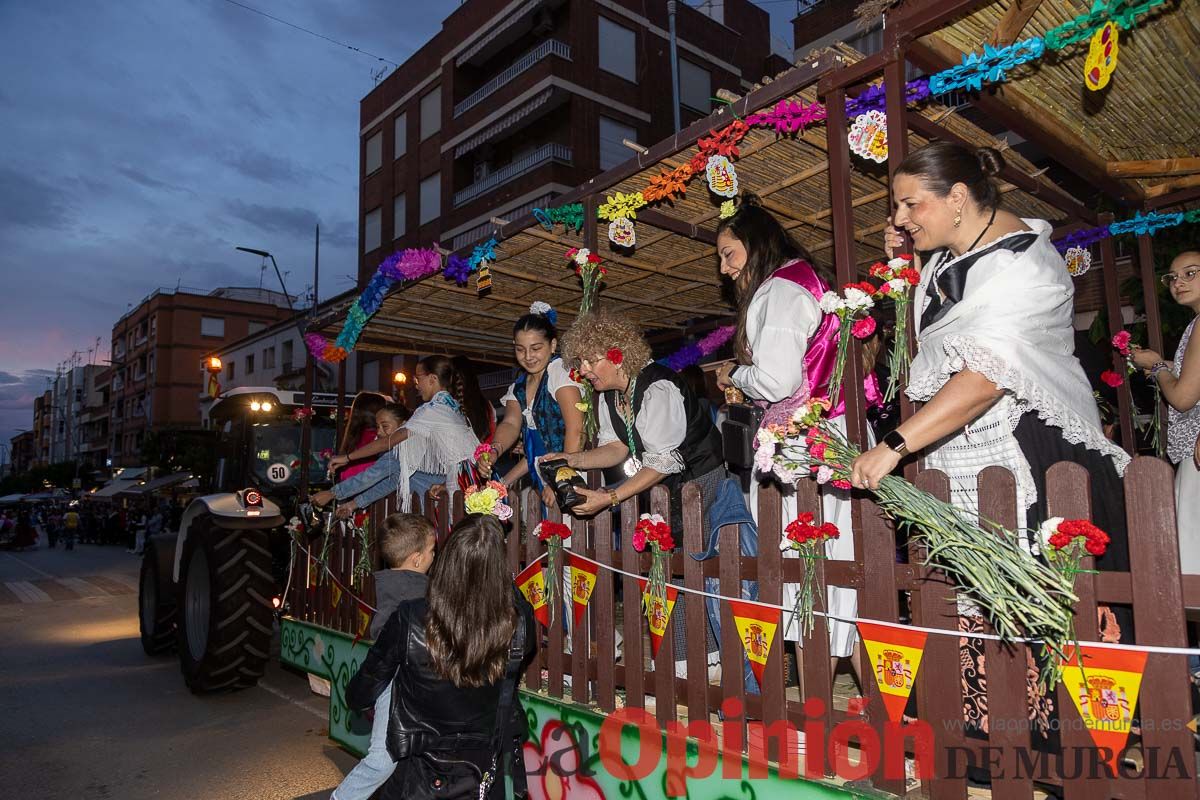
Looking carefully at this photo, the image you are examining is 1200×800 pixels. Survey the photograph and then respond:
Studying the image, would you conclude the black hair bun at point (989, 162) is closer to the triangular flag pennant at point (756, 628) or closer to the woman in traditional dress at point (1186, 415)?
the woman in traditional dress at point (1186, 415)

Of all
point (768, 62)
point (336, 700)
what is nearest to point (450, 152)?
point (768, 62)

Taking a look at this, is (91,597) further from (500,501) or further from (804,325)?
(804,325)

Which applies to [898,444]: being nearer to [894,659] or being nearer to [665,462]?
[894,659]

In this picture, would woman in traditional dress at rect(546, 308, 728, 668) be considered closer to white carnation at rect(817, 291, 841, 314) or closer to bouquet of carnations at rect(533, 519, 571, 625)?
bouquet of carnations at rect(533, 519, 571, 625)

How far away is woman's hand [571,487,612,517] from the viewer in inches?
131

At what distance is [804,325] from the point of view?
9.66 ft

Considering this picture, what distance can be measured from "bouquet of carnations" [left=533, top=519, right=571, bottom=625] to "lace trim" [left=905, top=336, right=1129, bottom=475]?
5.78 feet

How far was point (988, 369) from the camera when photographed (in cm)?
210

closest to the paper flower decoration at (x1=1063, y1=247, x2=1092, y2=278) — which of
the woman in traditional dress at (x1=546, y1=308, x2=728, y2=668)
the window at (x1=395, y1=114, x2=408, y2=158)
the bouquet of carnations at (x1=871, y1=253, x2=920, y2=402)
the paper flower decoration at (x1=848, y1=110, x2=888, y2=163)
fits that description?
the paper flower decoration at (x1=848, y1=110, x2=888, y2=163)

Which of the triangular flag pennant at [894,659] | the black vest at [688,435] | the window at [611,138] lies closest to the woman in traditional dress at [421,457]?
the black vest at [688,435]

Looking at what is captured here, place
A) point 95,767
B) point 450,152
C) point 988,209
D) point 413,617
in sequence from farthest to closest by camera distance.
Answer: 1. point 450,152
2. point 95,767
3. point 413,617
4. point 988,209

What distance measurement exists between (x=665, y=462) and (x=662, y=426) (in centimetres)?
17

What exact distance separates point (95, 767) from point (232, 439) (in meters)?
3.37

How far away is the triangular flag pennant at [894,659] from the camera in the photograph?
217cm
